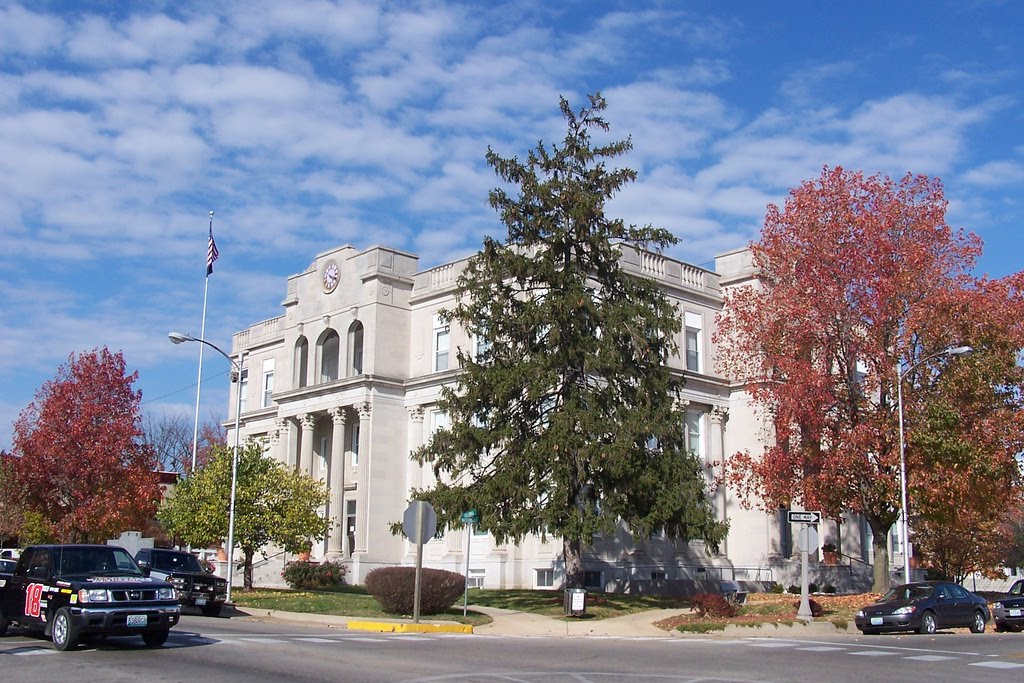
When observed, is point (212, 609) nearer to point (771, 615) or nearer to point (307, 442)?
point (771, 615)

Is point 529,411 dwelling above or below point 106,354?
below

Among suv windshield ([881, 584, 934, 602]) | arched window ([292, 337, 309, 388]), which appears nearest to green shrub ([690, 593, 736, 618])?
suv windshield ([881, 584, 934, 602])

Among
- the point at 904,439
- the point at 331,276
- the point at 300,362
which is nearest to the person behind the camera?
the point at 904,439

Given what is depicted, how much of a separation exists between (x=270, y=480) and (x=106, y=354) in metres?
13.1

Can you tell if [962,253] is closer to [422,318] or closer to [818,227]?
[818,227]

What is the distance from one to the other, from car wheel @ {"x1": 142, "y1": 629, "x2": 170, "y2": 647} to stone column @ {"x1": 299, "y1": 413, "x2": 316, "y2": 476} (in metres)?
35.0

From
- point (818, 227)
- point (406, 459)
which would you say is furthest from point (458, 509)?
point (406, 459)

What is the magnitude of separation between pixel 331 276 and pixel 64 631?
37788 millimetres

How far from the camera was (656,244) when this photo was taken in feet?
113

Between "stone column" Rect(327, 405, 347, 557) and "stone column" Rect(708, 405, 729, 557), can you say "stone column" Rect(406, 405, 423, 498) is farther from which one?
"stone column" Rect(708, 405, 729, 557)

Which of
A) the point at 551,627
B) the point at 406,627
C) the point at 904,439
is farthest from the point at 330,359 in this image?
the point at 406,627

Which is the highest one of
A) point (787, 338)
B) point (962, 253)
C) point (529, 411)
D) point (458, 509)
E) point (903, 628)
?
point (962, 253)

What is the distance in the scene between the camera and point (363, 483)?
160ft

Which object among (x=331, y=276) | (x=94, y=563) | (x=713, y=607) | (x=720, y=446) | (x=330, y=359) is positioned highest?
(x=331, y=276)
